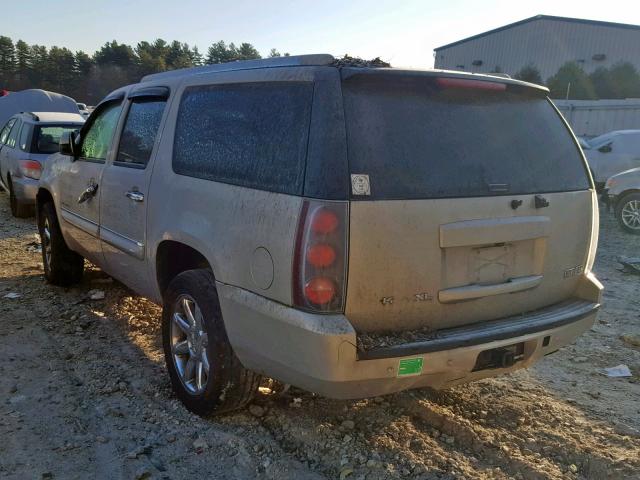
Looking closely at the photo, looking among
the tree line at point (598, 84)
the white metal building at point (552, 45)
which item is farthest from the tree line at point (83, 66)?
the tree line at point (598, 84)

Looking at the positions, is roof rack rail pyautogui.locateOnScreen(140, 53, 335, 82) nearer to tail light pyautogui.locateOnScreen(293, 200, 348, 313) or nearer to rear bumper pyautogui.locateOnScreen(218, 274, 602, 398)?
tail light pyautogui.locateOnScreen(293, 200, 348, 313)

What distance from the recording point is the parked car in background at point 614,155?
13.0 m

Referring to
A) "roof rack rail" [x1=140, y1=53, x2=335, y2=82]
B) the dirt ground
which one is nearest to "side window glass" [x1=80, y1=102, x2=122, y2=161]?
"roof rack rail" [x1=140, y1=53, x2=335, y2=82]

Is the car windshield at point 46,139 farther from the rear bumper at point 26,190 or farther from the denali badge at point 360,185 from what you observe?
the denali badge at point 360,185

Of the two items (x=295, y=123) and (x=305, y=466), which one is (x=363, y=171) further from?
(x=305, y=466)

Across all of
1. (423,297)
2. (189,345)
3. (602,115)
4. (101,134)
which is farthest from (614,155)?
(189,345)

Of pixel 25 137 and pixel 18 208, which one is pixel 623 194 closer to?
pixel 25 137

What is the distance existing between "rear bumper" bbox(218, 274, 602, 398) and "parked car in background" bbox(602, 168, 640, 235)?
7.90 m

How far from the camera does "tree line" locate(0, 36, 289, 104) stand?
199ft

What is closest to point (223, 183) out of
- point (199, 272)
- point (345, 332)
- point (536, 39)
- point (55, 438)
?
point (199, 272)

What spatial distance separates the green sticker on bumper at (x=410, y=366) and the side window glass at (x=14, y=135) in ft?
32.4

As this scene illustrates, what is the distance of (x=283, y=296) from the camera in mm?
2574

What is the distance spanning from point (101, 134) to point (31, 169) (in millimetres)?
5522

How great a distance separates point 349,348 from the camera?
2.46 meters
